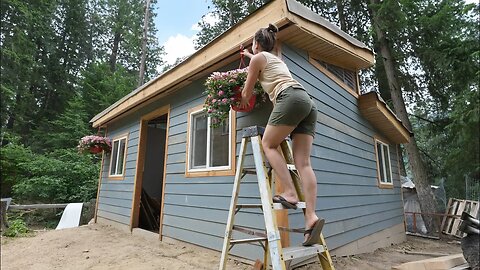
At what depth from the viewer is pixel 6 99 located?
12.3m

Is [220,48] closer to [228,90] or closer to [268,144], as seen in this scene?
[228,90]

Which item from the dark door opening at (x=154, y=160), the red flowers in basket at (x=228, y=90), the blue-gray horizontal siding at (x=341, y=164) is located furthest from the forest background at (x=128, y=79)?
the red flowers in basket at (x=228, y=90)

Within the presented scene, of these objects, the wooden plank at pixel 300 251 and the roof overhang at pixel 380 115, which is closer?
the wooden plank at pixel 300 251

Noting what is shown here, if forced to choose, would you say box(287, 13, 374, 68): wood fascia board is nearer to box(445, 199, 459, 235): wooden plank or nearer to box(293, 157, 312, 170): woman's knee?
box(293, 157, 312, 170): woman's knee

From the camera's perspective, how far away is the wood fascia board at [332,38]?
2.91m

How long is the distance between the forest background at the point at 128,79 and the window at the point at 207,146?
6.25 m

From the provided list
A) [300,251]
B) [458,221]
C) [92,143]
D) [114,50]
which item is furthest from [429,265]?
[114,50]

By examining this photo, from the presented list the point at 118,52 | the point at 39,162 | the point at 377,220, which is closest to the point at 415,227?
the point at 377,220

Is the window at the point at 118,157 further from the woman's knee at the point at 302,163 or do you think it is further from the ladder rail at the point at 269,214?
the woman's knee at the point at 302,163

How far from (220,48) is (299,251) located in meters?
2.58

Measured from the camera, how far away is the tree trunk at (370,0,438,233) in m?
7.58

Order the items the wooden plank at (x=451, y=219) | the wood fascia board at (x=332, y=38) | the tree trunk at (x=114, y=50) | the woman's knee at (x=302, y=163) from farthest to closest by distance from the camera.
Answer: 1. the tree trunk at (x=114, y=50)
2. the wooden plank at (x=451, y=219)
3. the wood fascia board at (x=332, y=38)
4. the woman's knee at (x=302, y=163)

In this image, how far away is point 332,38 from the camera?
355 centimetres

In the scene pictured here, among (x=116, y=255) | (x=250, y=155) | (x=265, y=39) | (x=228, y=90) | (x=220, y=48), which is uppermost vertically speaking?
(x=220, y=48)
